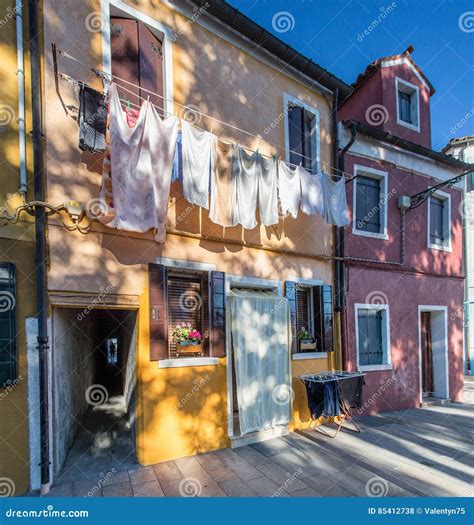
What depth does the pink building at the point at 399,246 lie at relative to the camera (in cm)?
847

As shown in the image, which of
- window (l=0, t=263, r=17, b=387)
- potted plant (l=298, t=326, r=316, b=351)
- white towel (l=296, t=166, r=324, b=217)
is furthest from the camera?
potted plant (l=298, t=326, r=316, b=351)

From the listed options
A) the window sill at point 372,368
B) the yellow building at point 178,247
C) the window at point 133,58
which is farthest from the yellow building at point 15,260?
the window sill at point 372,368

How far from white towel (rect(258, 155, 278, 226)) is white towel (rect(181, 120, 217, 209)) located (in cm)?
108

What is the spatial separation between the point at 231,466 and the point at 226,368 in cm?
156

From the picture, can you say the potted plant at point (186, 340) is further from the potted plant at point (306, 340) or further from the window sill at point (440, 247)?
the window sill at point (440, 247)

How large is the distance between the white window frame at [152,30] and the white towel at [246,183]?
4.86 ft

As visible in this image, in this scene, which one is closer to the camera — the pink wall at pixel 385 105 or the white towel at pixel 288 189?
the white towel at pixel 288 189

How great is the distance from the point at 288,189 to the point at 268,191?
465 millimetres

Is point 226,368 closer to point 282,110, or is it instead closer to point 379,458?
point 379,458

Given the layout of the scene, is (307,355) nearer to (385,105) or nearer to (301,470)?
(301,470)

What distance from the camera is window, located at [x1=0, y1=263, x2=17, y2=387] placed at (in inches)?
170

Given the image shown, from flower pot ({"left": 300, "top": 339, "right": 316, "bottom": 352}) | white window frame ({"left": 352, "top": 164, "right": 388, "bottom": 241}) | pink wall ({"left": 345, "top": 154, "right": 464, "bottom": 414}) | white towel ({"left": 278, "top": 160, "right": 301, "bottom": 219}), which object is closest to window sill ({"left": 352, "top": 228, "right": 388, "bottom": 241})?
white window frame ({"left": 352, "top": 164, "right": 388, "bottom": 241})

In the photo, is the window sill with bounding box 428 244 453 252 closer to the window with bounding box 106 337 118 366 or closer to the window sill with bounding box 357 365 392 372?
the window sill with bounding box 357 365 392 372

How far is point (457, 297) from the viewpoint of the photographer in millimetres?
10617
